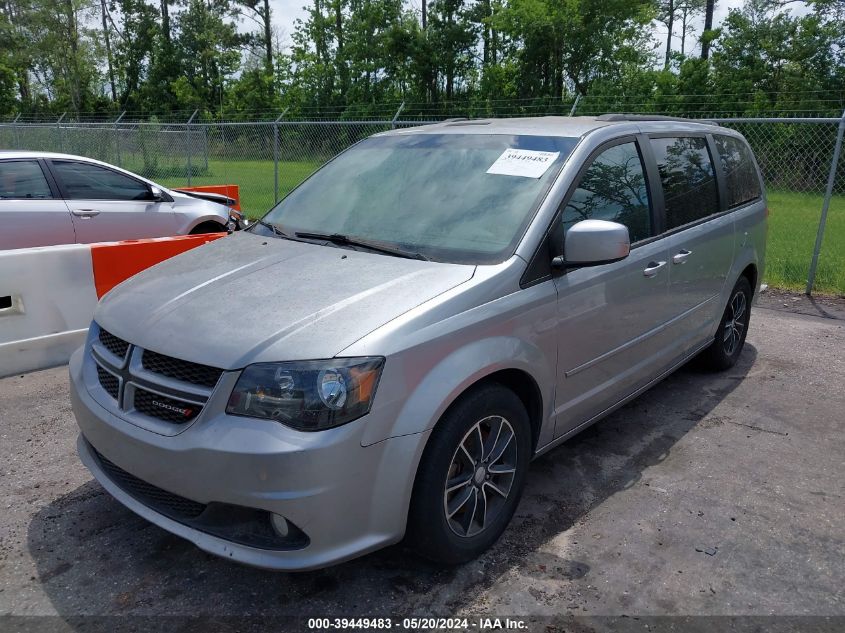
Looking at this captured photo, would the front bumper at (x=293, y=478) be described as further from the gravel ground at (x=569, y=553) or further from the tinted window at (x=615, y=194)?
the tinted window at (x=615, y=194)

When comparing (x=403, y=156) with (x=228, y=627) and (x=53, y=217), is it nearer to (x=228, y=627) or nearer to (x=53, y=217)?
(x=228, y=627)

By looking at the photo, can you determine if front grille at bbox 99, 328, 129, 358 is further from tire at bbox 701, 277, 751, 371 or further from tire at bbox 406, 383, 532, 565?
tire at bbox 701, 277, 751, 371

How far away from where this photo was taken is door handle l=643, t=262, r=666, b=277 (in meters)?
3.84

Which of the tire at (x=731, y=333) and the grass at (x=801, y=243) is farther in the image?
the grass at (x=801, y=243)

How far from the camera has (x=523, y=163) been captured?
11.5ft

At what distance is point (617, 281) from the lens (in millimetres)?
3615

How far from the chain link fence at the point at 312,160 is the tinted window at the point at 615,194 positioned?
192 inches

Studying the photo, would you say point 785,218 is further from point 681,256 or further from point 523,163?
point 523,163

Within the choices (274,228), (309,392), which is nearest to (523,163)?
(274,228)

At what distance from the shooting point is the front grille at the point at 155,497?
104 inches

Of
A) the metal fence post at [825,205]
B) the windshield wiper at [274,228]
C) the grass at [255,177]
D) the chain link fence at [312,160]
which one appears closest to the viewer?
the windshield wiper at [274,228]

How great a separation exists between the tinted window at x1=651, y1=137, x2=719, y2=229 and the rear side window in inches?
10.1

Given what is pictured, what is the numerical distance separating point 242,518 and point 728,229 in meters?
3.78

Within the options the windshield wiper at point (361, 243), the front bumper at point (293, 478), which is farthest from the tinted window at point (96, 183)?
the front bumper at point (293, 478)
